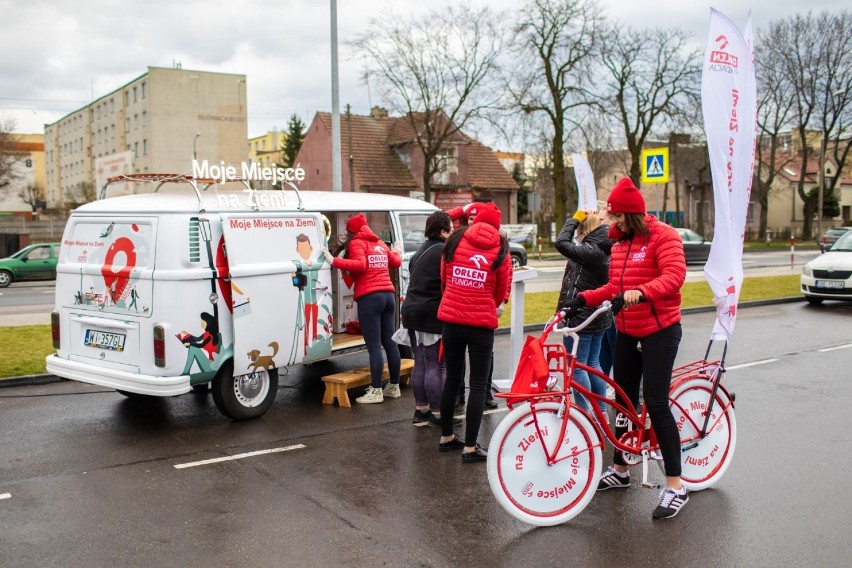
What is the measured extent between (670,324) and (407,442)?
8.67 feet

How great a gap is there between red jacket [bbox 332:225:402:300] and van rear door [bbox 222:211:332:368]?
0.30 m

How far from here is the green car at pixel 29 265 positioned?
2655cm

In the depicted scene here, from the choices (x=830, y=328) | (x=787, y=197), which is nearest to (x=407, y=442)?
(x=830, y=328)

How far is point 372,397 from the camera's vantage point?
7969 millimetres

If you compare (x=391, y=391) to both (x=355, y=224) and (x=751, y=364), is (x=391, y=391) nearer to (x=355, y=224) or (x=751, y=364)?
(x=355, y=224)

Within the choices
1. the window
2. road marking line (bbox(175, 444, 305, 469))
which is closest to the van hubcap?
road marking line (bbox(175, 444, 305, 469))

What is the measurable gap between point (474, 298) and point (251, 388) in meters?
2.67

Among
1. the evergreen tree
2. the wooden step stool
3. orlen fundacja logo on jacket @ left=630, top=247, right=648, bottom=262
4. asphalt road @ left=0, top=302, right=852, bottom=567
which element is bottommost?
asphalt road @ left=0, top=302, right=852, bottom=567

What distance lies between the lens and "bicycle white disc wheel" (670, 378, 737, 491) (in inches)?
205

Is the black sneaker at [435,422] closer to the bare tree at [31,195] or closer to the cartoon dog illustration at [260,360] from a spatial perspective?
the cartoon dog illustration at [260,360]

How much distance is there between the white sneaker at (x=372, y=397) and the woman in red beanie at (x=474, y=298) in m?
2.11

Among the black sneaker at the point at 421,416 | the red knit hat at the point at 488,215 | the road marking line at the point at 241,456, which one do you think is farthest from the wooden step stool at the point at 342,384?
the red knit hat at the point at 488,215

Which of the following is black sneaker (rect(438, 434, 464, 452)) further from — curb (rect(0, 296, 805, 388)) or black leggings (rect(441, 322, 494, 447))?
curb (rect(0, 296, 805, 388))

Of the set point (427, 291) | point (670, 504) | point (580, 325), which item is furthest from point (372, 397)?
point (670, 504)
